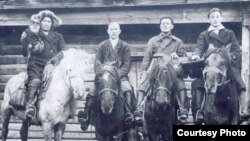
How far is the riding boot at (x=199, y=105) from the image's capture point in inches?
274

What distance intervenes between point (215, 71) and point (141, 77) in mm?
1224

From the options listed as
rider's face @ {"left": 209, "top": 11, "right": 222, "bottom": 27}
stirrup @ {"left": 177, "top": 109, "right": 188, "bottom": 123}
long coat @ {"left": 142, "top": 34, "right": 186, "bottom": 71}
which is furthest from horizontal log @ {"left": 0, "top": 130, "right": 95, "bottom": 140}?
rider's face @ {"left": 209, "top": 11, "right": 222, "bottom": 27}

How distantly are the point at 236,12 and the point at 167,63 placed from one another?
2244 mm

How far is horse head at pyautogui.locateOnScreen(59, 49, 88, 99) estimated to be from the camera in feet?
23.4

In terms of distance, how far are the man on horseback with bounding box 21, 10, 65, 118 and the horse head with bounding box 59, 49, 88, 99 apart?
16cm

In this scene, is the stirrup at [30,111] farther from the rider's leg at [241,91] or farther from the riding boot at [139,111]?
the rider's leg at [241,91]

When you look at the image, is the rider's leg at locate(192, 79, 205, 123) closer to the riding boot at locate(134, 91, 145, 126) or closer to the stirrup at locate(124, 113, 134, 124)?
the riding boot at locate(134, 91, 145, 126)

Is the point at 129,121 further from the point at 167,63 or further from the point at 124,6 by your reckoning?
the point at 124,6

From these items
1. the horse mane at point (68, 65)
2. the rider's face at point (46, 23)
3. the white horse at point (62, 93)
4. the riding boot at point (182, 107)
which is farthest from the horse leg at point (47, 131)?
the riding boot at point (182, 107)

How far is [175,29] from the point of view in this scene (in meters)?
8.88

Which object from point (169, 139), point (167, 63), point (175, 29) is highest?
point (175, 29)

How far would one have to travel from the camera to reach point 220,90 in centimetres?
680

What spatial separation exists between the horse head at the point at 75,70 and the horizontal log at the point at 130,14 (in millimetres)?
1645

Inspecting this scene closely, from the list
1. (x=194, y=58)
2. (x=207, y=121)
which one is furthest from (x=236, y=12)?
(x=207, y=121)
